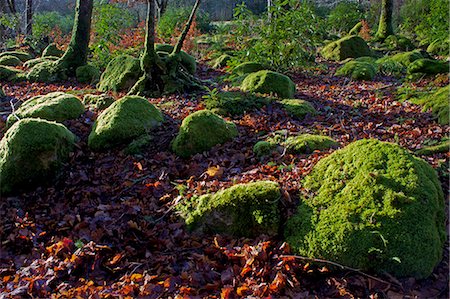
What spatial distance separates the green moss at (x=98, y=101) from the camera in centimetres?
759

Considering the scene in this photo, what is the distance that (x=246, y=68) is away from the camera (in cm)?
1036

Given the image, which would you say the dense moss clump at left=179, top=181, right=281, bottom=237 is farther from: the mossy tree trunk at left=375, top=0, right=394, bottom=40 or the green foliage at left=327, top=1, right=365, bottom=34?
the green foliage at left=327, top=1, right=365, bottom=34

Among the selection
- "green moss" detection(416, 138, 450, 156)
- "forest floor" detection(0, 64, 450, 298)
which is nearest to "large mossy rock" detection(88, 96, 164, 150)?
"forest floor" detection(0, 64, 450, 298)

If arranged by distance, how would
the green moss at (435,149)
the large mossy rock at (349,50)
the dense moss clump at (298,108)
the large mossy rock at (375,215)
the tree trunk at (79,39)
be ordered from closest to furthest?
the large mossy rock at (375,215)
the green moss at (435,149)
the dense moss clump at (298,108)
the tree trunk at (79,39)
the large mossy rock at (349,50)

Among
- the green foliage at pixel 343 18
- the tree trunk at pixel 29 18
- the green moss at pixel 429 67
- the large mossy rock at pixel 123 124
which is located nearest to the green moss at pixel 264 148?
the large mossy rock at pixel 123 124

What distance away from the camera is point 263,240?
12.2ft

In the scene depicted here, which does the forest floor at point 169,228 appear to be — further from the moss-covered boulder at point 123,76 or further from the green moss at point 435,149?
the moss-covered boulder at point 123,76

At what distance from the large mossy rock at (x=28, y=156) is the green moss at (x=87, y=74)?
5.70m

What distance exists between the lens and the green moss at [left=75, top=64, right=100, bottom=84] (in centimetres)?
1109

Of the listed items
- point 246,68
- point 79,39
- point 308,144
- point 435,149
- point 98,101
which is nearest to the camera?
point 435,149

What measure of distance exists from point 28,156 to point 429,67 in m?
9.04

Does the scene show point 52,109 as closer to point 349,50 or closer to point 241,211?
point 241,211

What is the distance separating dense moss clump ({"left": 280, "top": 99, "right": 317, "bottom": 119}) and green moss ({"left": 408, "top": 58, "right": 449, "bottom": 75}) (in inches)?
161

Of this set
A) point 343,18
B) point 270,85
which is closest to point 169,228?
point 270,85
